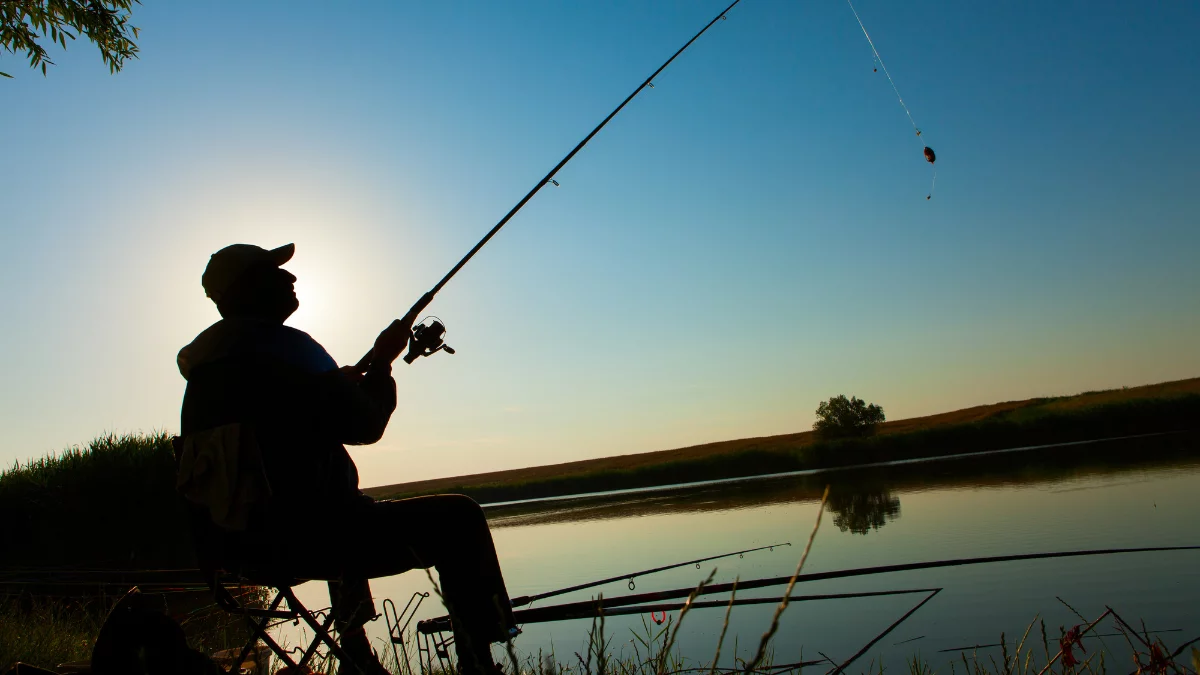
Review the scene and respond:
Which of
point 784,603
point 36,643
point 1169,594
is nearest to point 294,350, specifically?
point 784,603

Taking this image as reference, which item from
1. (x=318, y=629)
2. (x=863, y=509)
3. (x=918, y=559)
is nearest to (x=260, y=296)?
(x=318, y=629)

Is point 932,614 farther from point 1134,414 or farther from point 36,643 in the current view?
point 1134,414

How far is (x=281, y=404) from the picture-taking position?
7.23 ft

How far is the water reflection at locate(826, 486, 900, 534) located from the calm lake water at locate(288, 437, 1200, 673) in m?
0.04

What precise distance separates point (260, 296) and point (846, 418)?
46899 mm

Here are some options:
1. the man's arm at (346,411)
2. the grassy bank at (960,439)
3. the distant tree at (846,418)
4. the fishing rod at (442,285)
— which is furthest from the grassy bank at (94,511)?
the distant tree at (846,418)

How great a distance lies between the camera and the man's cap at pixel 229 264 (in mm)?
2535

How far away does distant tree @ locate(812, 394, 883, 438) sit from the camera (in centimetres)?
4591

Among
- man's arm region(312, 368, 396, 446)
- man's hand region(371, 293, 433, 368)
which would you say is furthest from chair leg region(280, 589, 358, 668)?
man's hand region(371, 293, 433, 368)

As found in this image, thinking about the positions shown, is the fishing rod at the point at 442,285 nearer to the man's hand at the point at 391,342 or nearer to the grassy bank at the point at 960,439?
the man's hand at the point at 391,342

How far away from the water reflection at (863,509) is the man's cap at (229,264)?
8339 millimetres

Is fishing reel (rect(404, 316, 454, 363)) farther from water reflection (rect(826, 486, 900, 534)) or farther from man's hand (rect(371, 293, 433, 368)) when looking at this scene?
water reflection (rect(826, 486, 900, 534))

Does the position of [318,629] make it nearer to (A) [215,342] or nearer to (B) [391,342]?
(A) [215,342]

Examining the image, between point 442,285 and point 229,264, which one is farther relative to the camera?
point 442,285
